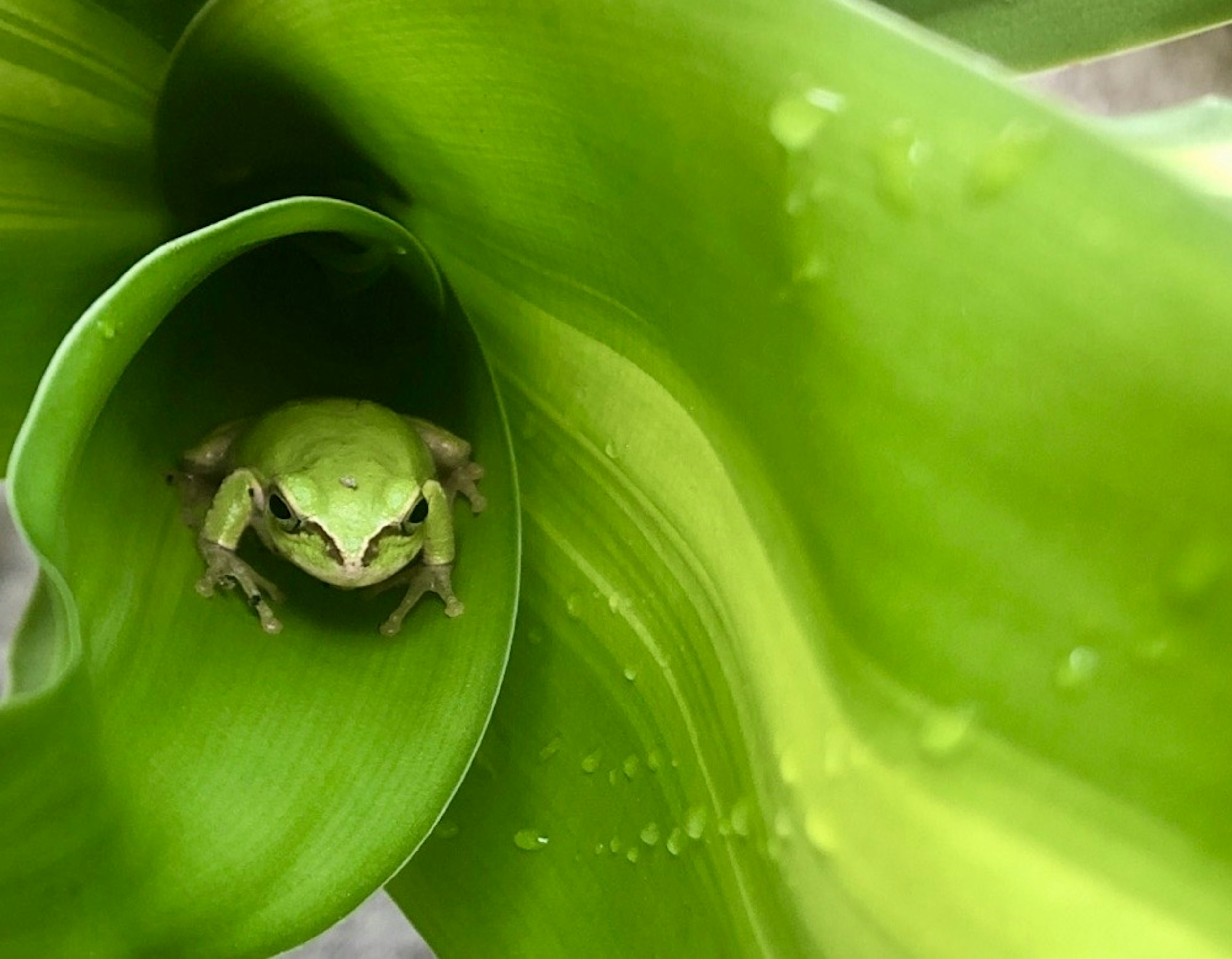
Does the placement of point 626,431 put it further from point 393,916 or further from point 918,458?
point 393,916

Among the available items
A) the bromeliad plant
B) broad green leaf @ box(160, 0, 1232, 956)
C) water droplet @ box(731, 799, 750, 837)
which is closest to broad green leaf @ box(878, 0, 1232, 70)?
the bromeliad plant

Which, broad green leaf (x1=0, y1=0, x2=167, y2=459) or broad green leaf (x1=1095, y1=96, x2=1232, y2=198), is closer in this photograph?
broad green leaf (x1=1095, y1=96, x2=1232, y2=198)

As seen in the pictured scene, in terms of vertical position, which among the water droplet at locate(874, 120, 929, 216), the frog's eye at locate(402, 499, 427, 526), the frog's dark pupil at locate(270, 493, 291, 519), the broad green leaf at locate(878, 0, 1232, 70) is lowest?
the frog's dark pupil at locate(270, 493, 291, 519)

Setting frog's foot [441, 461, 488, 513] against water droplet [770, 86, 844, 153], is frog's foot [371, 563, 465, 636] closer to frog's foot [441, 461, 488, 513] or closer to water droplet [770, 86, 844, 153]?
frog's foot [441, 461, 488, 513]

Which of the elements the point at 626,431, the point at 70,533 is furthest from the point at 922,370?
the point at 70,533

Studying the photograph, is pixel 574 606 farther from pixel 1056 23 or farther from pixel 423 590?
pixel 1056 23

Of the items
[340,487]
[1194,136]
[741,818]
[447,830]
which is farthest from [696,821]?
[340,487]
